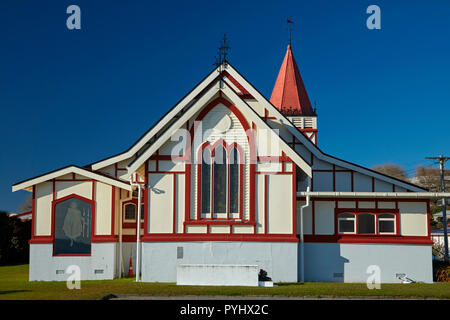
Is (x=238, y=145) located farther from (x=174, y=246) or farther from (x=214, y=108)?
(x=174, y=246)

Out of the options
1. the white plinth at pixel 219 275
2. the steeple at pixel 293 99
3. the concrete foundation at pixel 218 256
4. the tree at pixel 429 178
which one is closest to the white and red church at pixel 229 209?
the concrete foundation at pixel 218 256

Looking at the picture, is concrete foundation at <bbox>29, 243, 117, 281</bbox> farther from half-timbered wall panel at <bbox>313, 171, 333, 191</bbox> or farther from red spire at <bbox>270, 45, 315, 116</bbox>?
red spire at <bbox>270, 45, 315, 116</bbox>

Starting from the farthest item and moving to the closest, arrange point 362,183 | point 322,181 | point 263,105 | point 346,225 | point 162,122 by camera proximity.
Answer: point 322,181 < point 362,183 < point 263,105 < point 162,122 < point 346,225

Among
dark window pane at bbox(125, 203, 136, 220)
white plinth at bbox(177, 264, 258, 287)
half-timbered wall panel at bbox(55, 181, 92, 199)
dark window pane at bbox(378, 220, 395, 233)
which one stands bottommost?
white plinth at bbox(177, 264, 258, 287)

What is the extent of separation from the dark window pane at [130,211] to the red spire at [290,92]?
1420 cm

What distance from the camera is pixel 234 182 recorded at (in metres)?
22.8

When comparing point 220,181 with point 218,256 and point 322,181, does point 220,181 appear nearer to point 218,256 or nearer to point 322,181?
point 218,256

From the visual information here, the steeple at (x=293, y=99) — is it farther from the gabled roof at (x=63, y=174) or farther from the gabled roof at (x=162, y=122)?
the gabled roof at (x=63, y=174)

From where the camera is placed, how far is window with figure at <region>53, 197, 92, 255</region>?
23797 mm

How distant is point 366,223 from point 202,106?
360 inches

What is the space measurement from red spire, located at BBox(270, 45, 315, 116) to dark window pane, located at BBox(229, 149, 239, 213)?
1366cm

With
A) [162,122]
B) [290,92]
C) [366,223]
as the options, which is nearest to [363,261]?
[366,223]

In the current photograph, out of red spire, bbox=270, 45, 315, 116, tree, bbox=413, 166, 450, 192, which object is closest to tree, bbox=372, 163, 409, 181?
tree, bbox=413, 166, 450, 192

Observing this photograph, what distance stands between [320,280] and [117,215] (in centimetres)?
960
